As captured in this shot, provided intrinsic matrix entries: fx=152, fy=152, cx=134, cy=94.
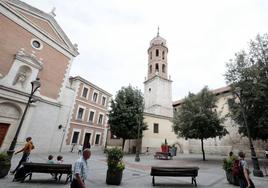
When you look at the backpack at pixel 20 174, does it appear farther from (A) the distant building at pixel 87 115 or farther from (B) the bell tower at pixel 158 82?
(B) the bell tower at pixel 158 82

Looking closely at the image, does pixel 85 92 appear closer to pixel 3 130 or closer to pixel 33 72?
pixel 33 72

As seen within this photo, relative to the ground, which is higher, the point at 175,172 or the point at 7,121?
the point at 7,121

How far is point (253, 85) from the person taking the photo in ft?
45.2

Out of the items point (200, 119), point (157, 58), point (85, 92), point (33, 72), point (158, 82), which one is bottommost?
point (200, 119)

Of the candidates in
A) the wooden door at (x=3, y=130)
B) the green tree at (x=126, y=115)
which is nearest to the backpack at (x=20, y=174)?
the wooden door at (x=3, y=130)

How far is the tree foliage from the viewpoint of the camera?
13492mm

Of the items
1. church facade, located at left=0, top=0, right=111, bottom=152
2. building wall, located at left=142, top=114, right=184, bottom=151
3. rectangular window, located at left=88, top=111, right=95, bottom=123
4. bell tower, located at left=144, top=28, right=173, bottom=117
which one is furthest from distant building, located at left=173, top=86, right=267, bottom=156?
church facade, located at left=0, top=0, right=111, bottom=152

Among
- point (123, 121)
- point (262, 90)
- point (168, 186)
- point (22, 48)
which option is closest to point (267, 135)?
point (262, 90)

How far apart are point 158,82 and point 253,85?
79.7 feet

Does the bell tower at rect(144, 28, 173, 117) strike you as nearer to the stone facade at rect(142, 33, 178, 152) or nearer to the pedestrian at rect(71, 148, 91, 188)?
the stone facade at rect(142, 33, 178, 152)

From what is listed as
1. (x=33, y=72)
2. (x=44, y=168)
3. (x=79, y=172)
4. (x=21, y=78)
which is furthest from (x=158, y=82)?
(x=79, y=172)

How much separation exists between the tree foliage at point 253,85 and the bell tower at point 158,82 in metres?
20.2

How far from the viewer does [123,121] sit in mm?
21719

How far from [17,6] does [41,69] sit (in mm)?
7753
